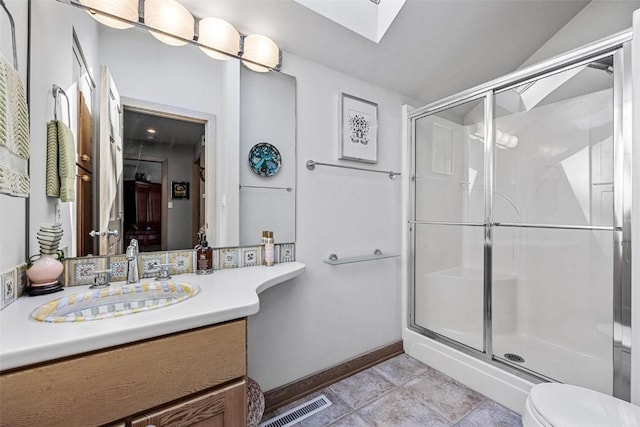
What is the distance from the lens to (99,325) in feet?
2.50

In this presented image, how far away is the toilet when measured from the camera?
1011 millimetres

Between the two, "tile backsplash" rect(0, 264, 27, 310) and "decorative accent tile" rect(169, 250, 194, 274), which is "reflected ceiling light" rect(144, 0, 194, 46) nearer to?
"decorative accent tile" rect(169, 250, 194, 274)

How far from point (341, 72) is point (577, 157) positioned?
5.60 ft

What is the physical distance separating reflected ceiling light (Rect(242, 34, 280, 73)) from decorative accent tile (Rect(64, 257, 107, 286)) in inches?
48.4

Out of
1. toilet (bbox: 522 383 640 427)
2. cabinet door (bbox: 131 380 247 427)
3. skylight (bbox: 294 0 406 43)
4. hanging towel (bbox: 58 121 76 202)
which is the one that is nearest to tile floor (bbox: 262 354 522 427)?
toilet (bbox: 522 383 640 427)

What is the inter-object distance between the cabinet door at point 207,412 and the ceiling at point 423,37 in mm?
1644

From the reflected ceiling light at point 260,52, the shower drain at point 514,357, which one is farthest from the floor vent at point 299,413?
the reflected ceiling light at point 260,52

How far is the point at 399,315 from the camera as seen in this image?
7.66 ft

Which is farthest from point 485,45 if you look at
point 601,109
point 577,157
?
point 577,157

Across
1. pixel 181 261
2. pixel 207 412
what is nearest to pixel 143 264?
pixel 181 261

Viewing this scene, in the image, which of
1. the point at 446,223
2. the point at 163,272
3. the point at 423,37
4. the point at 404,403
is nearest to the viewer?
the point at 163,272

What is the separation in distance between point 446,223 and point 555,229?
736 mm

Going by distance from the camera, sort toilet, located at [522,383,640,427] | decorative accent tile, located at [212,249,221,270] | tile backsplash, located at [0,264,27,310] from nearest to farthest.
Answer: tile backsplash, located at [0,264,27,310], toilet, located at [522,383,640,427], decorative accent tile, located at [212,249,221,270]

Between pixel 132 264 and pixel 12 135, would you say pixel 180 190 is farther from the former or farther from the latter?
pixel 12 135
